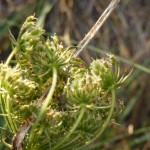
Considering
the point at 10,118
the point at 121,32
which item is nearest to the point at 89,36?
the point at 10,118

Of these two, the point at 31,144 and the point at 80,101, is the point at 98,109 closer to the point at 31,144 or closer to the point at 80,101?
the point at 80,101

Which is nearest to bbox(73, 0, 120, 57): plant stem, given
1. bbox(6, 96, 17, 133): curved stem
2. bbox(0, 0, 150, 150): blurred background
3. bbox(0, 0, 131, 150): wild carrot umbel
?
bbox(0, 0, 131, 150): wild carrot umbel

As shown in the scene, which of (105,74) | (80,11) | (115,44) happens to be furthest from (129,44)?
(105,74)

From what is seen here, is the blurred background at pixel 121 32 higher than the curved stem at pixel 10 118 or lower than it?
lower

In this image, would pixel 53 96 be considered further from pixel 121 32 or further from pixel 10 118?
pixel 121 32

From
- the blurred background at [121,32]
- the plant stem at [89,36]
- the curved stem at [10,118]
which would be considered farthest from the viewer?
the blurred background at [121,32]

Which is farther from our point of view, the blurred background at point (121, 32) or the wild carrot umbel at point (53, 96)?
the blurred background at point (121, 32)

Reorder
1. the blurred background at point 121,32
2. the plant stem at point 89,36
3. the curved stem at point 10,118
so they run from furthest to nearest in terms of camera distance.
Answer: the blurred background at point 121,32 < the plant stem at point 89,36 < the curved stem at point 10,118

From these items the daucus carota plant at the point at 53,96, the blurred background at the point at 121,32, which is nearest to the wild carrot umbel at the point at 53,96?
the daucus carota plant at the point at 53,96

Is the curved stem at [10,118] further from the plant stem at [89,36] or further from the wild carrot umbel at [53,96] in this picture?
the plant stem at [89,36]
